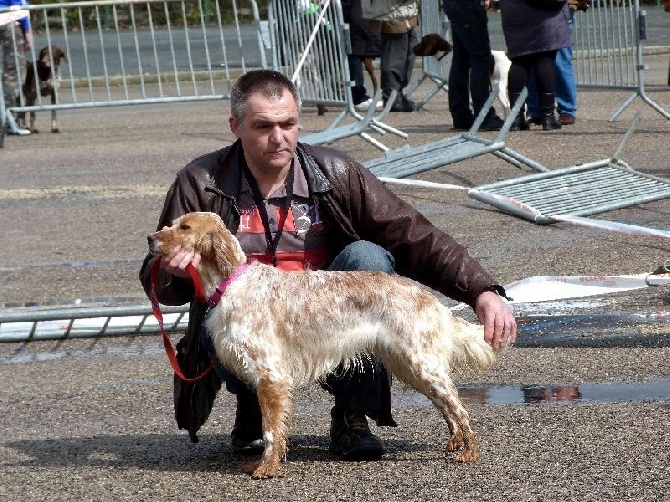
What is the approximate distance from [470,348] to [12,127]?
12.9m

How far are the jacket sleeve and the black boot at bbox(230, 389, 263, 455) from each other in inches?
27.4

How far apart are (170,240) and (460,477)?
1167 millimetres

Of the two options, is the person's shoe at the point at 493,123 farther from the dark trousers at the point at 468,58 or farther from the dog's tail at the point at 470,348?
the dog's tail at the point at 470,348

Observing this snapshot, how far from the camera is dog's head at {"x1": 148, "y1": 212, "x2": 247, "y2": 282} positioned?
4312 mm

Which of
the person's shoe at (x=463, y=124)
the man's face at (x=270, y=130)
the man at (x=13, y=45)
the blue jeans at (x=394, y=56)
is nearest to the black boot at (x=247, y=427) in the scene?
the man's face at (x=270, y=130)

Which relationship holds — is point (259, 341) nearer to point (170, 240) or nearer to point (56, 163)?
point (170, 240)

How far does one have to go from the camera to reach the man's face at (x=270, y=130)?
4578mm

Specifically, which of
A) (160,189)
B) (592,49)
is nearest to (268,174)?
(160,189)

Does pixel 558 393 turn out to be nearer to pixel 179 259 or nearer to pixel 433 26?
pixel 179 259

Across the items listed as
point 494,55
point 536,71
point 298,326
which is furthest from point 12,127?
point 298,326

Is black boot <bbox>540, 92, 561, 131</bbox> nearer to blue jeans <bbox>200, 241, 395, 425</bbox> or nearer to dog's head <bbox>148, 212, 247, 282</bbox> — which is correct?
blue jeans <bbox>200, 241, 395, 425</bbox>

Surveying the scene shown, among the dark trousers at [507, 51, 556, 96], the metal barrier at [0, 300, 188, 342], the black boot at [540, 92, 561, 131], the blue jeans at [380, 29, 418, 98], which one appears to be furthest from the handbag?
the blue jeans at [380, 29, 418, 98]

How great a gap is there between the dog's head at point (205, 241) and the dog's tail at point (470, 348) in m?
0.74

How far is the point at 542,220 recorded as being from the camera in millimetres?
8938
